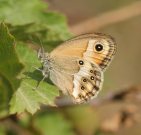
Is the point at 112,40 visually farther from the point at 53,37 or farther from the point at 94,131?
the point at 94,131

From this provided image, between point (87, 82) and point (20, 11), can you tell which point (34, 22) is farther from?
point (87, 82)

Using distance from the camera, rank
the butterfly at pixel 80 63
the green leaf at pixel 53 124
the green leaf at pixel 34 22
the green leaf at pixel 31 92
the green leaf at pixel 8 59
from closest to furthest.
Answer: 1. the green leaf at pixel 8 59
2. the green leaf at pixel 31 92
3. the green leaf at pixel 34 22
4. the butterfly at pixel 80 63
5. the green leaf at pixel 53 124

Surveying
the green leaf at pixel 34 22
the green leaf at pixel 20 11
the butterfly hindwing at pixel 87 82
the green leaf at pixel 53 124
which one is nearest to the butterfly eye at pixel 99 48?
the butterfly hindwing at pixel 87 82

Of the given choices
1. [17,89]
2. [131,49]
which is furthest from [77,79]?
[131,49]

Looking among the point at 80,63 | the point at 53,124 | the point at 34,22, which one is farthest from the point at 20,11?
the point at 53,124

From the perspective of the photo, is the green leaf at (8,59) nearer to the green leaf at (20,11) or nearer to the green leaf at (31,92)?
the green leaf at (31,92)
